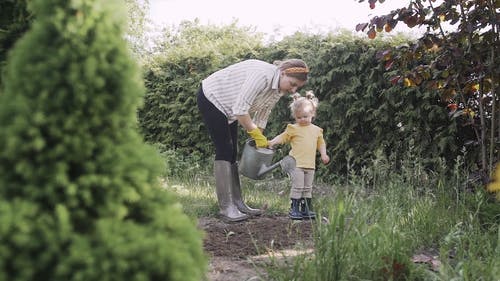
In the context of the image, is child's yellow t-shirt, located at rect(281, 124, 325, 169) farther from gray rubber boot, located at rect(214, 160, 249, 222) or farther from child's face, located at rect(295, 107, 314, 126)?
gray rubber boot, located at rect(214, 160, 249, 222)

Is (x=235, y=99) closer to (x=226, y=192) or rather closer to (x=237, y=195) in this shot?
(x=226, y=192)

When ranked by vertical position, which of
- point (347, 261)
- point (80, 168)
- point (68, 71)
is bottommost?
point (347, 261)

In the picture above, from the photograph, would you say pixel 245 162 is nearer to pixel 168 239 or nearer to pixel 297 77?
pixel 297 77

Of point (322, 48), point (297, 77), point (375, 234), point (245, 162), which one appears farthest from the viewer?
point (322, 48)

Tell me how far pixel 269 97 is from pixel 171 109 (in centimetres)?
549

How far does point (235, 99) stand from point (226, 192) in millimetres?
798

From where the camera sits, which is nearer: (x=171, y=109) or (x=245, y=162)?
(x=245, y=162)

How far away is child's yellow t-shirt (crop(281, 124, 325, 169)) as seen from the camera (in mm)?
4473

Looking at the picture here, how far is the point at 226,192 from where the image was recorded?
172 inches

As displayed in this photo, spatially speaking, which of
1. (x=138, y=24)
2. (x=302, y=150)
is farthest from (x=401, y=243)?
(x=138, y=24)

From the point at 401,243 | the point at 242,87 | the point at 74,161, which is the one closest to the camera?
the point at 74,161

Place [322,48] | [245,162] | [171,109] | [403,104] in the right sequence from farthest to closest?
1. [171,109]
2. [322,48]
3. [403,104]
4. [245,162]

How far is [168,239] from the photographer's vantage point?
1.30m

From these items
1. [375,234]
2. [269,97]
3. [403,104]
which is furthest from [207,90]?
[403,104]
